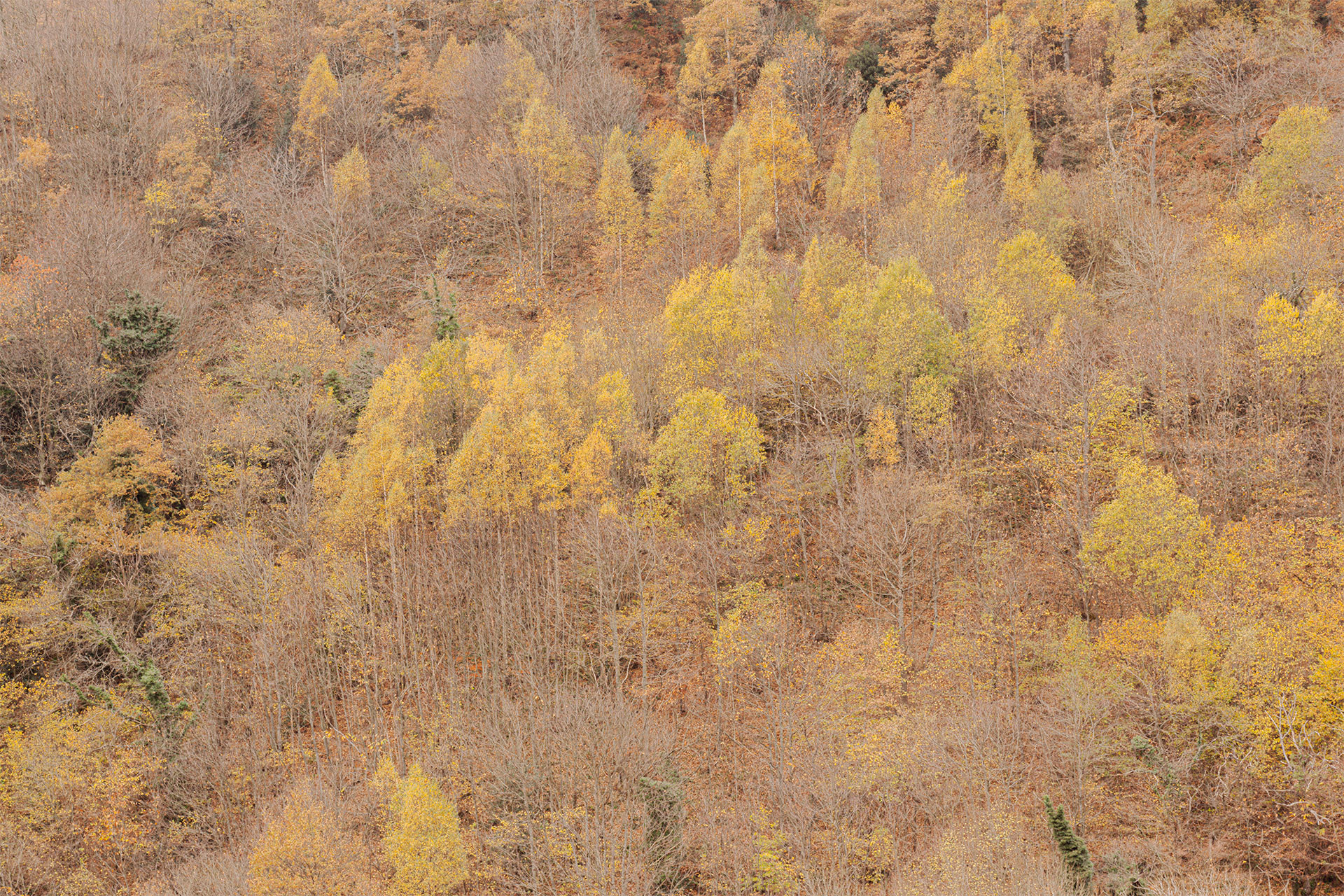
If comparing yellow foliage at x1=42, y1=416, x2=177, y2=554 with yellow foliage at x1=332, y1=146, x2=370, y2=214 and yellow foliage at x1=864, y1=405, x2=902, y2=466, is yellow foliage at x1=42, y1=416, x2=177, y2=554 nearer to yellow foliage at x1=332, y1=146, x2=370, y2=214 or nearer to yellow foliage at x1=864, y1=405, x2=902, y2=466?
yellow foliage at x1=332, y1=146, x2=370, y2=214

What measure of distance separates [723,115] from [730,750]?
49374 mm

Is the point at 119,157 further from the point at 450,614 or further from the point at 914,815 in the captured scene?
the point at 914,815

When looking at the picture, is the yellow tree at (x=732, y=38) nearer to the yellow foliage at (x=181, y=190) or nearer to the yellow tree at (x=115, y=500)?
the yellow foliage at (x=181, y=190)

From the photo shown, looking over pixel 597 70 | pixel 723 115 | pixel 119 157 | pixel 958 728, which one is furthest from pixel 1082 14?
pixel 119 157

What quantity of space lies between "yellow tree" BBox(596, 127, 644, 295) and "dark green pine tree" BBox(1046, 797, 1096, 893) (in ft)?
121

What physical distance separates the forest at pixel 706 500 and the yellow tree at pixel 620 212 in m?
0.28

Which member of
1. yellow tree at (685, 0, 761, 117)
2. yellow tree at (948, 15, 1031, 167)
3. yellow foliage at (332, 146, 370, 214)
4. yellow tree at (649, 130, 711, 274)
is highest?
yellow tree at (685, 0, 761, 117)

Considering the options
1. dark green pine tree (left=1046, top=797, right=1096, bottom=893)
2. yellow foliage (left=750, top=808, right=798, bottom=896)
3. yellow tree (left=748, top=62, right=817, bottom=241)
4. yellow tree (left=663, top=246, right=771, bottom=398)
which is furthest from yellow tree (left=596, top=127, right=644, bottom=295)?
dark green pine tree (left=1046, top=797, right=1096, bottom=893)

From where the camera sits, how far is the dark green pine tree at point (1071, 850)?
921 inches

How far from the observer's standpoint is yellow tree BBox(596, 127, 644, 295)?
53.0 metres

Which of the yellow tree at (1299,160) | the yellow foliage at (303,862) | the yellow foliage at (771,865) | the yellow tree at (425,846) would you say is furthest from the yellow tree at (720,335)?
the yellow tree at (1299,160)

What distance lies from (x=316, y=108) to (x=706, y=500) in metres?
42.6

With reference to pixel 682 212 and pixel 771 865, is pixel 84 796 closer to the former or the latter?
pixel 771 865

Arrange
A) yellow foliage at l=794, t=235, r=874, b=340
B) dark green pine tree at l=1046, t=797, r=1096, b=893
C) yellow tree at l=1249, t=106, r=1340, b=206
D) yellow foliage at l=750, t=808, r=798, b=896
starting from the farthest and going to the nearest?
1. yellow foliage at l=794, t=235, r=874, b=340
2. yellow tree at l=1249, t=106, r=1340, b=206
3. yellow foliage at l=750, t=808, r=798, b=896
4. dark green pine tree at l=1046, t=797, r=1096, b=893
